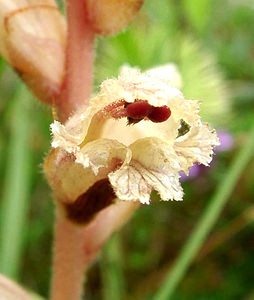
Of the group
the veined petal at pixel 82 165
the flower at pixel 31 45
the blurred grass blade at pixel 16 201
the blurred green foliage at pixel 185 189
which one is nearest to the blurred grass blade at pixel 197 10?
the blurred green foliage at pixel 185 189

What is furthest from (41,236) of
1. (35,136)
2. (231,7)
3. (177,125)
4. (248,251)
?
(177,125)

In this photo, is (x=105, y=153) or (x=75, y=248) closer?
(x=105, y=153)

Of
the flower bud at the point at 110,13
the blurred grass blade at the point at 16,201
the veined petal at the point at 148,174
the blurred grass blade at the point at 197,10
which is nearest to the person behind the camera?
the veined petal at the point at 148,174

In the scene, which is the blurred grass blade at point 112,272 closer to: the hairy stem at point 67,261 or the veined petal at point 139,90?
the hairy stem at point 67,261

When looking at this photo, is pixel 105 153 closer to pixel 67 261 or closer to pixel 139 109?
pixel 139 109

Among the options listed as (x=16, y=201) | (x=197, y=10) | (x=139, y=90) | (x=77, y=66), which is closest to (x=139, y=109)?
(x=139, y=90)

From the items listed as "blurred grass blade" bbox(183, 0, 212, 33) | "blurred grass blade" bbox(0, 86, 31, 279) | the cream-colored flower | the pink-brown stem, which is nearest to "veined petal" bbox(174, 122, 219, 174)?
the cream-colored flower
